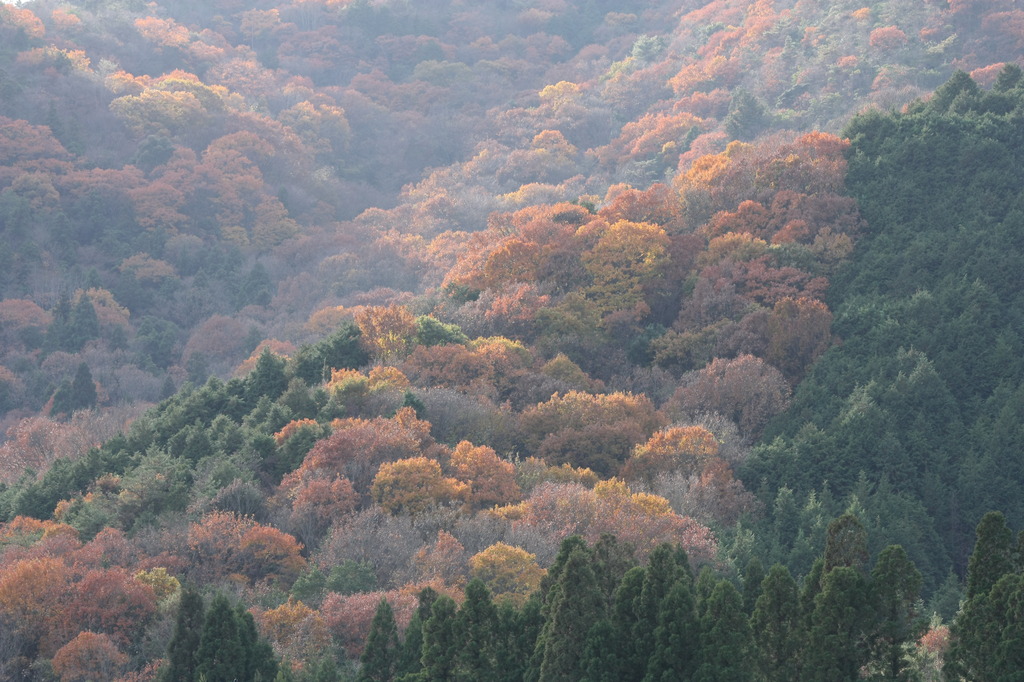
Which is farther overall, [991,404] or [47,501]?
[991,404]

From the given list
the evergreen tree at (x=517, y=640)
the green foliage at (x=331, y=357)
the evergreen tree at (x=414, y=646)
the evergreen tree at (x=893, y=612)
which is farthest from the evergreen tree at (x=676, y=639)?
the green foliage at (x=331, y=357)

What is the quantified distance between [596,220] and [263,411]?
20.9 meters

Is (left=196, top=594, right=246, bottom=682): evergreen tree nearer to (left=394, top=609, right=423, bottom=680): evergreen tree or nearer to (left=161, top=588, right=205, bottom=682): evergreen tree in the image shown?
(left=161, top=588, right=205, bottom=682): evergreen tree

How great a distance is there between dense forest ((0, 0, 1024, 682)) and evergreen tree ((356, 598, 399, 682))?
0.08 metres

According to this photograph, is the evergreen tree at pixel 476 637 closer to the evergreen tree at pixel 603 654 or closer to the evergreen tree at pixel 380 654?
the evergreen tree at pixel 603 654

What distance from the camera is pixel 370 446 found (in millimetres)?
44031

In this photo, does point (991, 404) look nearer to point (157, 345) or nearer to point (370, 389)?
point (370, 389)

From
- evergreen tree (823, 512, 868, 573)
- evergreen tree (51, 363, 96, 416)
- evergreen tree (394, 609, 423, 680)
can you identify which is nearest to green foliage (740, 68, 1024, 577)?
evergreen tree (823, 512, 868, 573)

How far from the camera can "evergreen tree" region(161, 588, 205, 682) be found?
96.7 ft

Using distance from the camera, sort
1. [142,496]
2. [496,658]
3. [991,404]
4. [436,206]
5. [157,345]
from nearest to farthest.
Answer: [496,658], [142,496], [991,404], [157,345], [436,206]

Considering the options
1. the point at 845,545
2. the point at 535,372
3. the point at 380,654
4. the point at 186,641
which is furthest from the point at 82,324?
the point at 845,545

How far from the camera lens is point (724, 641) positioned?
80.3 feet

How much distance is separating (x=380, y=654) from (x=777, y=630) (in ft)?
30.5

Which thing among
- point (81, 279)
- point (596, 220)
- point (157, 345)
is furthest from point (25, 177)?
point (596, 220)
